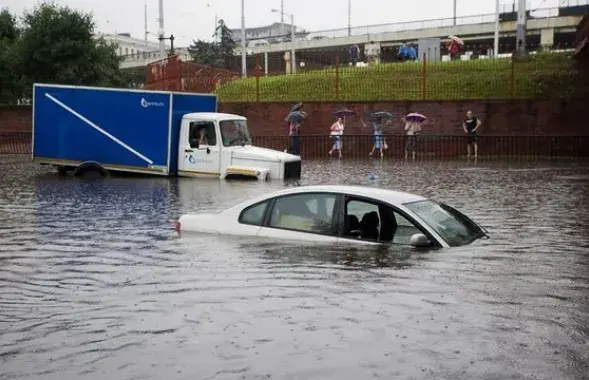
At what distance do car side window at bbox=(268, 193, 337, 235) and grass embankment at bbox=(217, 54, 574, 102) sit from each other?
80.5ft

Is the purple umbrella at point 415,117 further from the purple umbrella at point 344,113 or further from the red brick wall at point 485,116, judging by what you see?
the purple umbrella at point 344,113

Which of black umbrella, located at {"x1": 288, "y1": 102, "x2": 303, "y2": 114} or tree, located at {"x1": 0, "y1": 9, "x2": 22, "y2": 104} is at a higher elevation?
tree, located at {"x1": 0, "y1": 9, "x2": 22, "y2": 104}

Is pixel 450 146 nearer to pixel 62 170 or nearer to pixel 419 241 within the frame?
pixel 62 170

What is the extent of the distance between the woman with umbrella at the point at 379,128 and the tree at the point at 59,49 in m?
20.9

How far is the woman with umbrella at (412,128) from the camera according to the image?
3216 centimetres

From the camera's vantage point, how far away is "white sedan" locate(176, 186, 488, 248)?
951 cm

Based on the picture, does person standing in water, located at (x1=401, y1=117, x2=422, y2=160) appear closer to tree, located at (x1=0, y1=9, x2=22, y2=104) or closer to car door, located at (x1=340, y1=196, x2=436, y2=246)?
car door, located at (x1=340, y1=196, x2=436, y2=246)

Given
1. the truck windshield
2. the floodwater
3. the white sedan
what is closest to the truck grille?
the truck windshield

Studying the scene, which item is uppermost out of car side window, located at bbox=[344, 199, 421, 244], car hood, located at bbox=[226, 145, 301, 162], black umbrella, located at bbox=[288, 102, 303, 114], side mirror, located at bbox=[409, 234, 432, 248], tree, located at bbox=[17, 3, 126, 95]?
tree, located at bbox=[17, 3, 126, 95]

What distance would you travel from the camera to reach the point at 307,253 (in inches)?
375

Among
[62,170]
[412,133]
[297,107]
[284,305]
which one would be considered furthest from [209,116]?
[284,305]

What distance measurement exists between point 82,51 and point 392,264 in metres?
41.3

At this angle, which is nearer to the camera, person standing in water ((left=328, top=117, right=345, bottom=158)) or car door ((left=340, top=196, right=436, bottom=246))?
car door ((left=340, top=196, right=436, bottom=246))

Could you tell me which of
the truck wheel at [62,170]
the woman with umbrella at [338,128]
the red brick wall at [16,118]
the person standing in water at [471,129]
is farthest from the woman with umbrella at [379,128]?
the red brick wall at [16,118]
